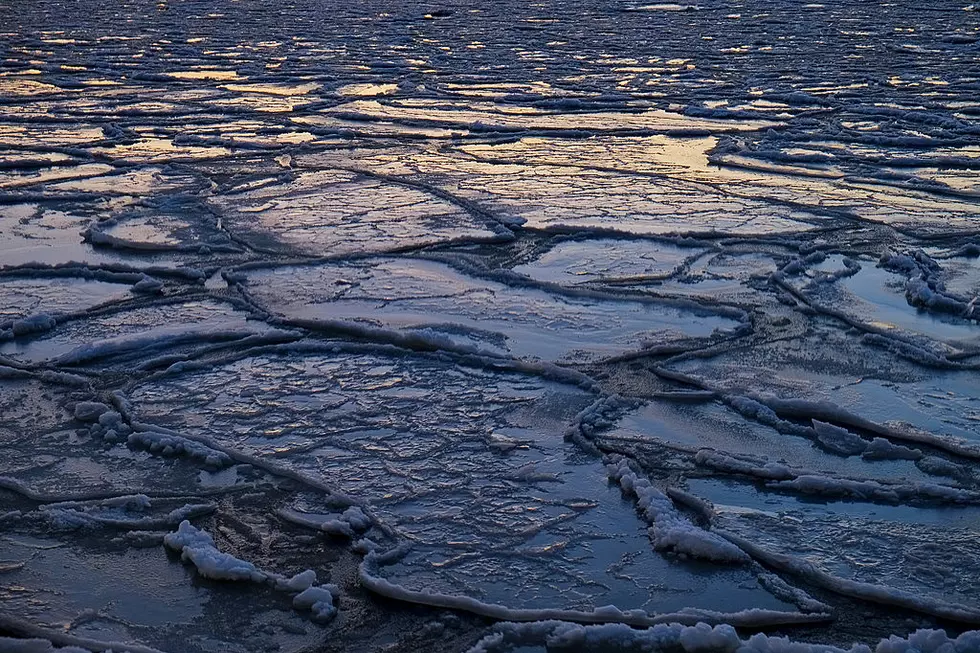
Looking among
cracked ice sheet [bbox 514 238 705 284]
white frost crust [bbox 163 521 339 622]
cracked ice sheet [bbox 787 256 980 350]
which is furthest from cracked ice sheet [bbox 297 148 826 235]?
white frost crust [bbox 163 521 339 622]

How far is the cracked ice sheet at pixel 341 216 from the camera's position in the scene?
5.25m

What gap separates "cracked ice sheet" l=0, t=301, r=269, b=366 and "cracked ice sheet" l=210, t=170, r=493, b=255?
896mm

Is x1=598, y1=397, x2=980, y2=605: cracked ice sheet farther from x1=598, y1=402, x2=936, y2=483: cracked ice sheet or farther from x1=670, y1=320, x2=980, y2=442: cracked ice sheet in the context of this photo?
x1=670, y1=320, x2=980, y2=442: cracked ice sheet

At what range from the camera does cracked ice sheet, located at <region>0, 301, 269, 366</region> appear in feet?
12.7

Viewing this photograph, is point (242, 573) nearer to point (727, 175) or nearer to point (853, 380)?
point (853, 380)

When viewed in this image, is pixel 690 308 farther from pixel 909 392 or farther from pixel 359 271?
pixel 359 271

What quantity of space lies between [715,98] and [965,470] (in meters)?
7.04

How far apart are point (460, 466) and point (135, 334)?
1607 millimetres

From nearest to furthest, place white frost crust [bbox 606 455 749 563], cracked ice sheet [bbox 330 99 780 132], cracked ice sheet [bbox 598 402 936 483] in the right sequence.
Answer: white frost crust [bbox 606 455 749 563]
cracked ice sheet [bbox 598 402 936 483]
cracked ice sheet [bbox 330 99 780 132]

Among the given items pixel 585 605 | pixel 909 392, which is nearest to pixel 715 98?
pixel 909 392

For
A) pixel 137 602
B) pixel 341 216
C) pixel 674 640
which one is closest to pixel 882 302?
pixel 674 640

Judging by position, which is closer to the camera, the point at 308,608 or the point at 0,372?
the point at 308,608

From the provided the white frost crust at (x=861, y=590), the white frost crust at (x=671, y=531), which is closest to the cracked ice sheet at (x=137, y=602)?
the white frost crust at (x=671, y=531)

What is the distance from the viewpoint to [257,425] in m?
3.31
